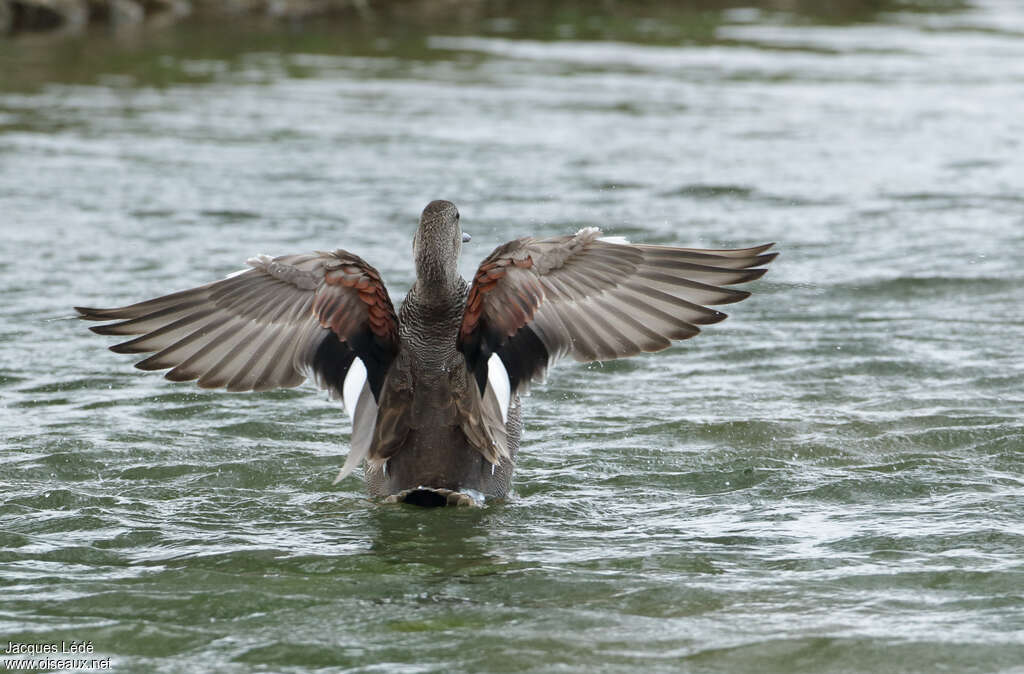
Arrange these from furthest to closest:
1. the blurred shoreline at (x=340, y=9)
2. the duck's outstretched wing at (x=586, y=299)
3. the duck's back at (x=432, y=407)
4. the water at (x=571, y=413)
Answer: the blurred shoreline at (x=340, y=9), the duck's back at (x=432, y=407), the duck's outstretched wing at (x=586, y=299), the water at (x=571, y=413)

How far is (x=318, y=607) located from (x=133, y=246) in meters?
7.05

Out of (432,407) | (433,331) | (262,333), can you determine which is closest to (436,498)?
(432,407)

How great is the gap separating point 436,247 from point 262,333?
86cm

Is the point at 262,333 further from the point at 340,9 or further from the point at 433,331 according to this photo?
the point at 340,9

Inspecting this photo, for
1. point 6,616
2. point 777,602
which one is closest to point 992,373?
point 777,602

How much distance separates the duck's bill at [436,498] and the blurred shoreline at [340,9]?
69.4 ft

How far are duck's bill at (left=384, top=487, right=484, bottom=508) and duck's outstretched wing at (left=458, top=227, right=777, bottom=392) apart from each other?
0.47 m

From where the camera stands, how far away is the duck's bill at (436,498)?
6.40 m

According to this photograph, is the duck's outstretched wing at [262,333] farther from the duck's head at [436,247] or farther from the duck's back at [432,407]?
the duck's head at [436,247]

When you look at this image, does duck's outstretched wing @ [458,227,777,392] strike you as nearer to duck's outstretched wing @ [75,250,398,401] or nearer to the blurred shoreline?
duck's outstretched wing @ [75,250,398,401]

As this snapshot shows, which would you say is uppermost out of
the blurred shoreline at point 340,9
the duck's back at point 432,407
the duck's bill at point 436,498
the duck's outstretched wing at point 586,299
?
the blurred shoreline at point 340,9

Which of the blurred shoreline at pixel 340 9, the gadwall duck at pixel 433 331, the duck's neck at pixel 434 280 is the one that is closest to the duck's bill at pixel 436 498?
the gadwall duck at pixel 433 331

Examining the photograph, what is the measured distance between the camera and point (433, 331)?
656 cm

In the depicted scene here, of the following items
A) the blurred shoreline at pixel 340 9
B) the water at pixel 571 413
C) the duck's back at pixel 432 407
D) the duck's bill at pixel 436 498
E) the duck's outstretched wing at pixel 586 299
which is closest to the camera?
the water at pixel 571 413
